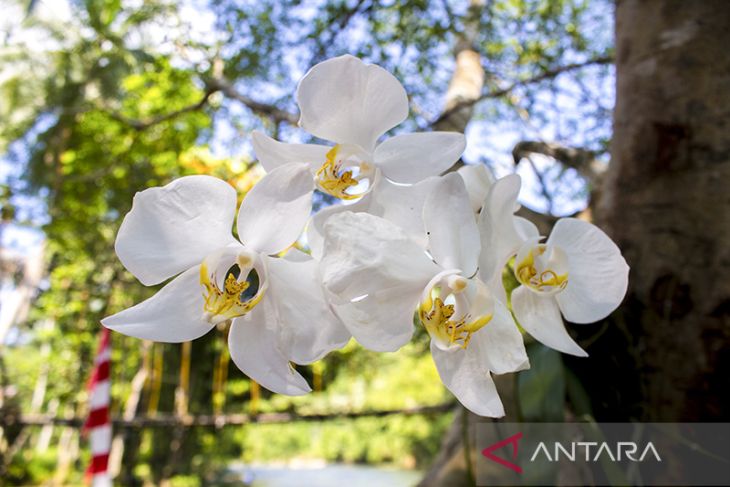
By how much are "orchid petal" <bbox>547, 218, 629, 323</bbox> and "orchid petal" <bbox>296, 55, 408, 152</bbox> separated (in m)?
0.13

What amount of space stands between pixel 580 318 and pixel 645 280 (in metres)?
0.41

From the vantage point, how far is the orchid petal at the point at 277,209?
321mm

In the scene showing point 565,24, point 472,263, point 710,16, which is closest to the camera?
point 472,263

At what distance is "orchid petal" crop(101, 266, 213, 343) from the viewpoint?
32 centimetres

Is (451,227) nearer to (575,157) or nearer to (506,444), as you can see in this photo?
(506,444)

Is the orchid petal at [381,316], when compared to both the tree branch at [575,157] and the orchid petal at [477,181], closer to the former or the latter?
the orchid petal at [477,181]

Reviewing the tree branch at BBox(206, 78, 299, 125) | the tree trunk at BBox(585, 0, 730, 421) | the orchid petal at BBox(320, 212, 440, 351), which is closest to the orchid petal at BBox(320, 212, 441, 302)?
the orchid petal at BBox(320, 212, 440, 351)

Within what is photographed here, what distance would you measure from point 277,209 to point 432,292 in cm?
10

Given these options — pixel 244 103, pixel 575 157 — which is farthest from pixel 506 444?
pixel 244 103

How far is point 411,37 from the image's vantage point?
1954mm

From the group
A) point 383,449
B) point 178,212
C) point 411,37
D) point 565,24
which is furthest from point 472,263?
point 383,449

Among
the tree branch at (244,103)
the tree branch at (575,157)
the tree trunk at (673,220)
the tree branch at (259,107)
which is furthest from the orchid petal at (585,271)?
the tree branch at (244,103)

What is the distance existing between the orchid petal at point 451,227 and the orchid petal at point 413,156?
0.11 feet

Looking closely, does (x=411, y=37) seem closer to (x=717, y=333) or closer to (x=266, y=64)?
(x=266, y=64)
